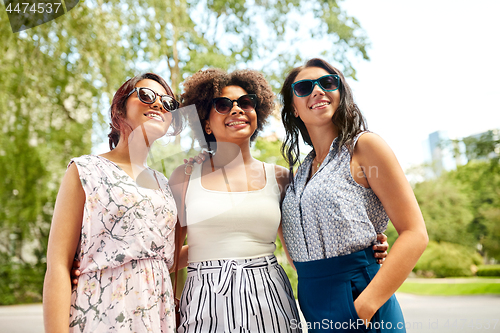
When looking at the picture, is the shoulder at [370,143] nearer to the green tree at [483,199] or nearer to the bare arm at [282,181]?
the bare arm at [282,181]

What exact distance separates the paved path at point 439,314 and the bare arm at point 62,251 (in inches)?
213

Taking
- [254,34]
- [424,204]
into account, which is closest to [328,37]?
[254,34]

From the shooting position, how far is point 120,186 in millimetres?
1572

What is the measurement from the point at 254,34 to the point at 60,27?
3335 mm

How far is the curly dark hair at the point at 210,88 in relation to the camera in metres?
2.17

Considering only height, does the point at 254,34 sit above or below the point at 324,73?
above

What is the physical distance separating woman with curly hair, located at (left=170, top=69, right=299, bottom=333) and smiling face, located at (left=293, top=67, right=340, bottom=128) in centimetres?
34

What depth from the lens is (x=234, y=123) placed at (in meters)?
1.99

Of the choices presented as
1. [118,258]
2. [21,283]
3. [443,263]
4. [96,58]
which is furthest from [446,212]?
[118,258]

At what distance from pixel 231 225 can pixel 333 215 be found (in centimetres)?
52

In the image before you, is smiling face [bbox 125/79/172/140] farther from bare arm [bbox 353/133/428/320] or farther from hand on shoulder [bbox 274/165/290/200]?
bare arm [bbox 353/133/428/320]

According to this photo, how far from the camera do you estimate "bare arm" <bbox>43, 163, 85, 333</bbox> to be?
1390 mm

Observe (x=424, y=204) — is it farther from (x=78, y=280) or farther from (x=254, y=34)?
(x=78, y=280)

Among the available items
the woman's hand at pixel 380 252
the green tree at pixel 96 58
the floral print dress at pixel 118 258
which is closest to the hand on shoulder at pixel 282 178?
the woman's hand at pixel 380 252
